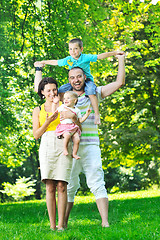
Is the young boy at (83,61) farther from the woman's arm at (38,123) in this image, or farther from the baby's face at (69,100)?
the woman's arm at (38,123)

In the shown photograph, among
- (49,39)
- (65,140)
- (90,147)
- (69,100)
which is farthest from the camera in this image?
(49,39)

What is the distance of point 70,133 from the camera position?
4.45m

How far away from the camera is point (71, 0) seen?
10445 millimetres

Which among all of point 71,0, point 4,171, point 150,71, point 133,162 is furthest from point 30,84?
point 4,171

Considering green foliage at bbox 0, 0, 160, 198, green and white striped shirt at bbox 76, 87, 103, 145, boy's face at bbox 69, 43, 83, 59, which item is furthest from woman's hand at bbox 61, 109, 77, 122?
green foliage at bbox 0, 0, 160, 198

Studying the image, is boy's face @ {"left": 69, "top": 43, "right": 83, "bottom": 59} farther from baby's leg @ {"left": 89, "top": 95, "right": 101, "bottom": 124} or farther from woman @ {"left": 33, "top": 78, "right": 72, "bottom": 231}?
woman @ {"left": 33, "top": 78, "right": 72, "bottom": 231}

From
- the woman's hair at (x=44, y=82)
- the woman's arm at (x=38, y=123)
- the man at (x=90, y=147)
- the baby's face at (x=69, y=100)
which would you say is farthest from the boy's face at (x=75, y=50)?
the woman's arm at (x=38, y=123)

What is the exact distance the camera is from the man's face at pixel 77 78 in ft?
16.0

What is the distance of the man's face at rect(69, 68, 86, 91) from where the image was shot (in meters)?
4.88

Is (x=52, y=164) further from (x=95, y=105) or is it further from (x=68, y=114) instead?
(x=95, y=105)

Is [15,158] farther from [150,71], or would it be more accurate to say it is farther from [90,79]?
[90,79]

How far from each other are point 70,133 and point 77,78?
854 millimetres

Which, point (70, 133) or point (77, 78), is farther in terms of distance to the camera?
point (77, 78)

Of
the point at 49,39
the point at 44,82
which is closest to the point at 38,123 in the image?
the point at 44,82
